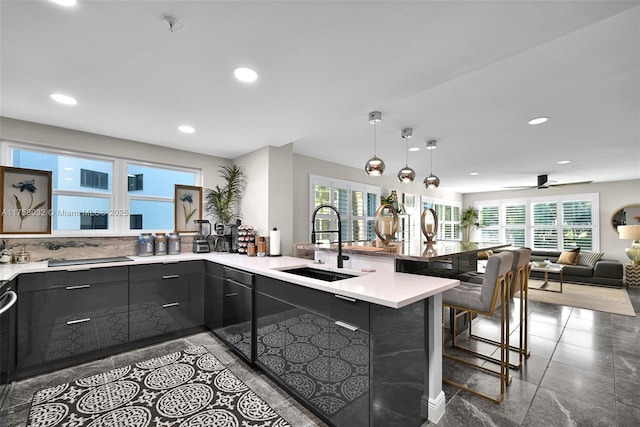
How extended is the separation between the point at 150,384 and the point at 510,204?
1017 centimetres

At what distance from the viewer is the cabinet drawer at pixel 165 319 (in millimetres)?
2781

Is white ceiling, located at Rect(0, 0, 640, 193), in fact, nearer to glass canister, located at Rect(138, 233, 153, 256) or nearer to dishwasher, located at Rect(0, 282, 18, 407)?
glass canister, located at Rect(138, 233, 153, 256)

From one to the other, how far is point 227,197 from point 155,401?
2.56 meters

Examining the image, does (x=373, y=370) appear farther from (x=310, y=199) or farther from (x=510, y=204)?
(x=510, y=204)

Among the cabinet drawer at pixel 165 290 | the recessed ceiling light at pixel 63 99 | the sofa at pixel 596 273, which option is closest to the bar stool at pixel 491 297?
the cabinet drawer at pixel 165 290

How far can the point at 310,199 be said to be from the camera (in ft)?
Result: 15.8

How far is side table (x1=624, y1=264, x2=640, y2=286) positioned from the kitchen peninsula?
7350mm

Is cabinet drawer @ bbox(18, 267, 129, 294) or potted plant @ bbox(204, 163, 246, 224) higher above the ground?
potted plant @ bbox(204, 163, 246, 224)

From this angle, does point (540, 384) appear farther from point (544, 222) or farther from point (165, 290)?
point (544, 222)

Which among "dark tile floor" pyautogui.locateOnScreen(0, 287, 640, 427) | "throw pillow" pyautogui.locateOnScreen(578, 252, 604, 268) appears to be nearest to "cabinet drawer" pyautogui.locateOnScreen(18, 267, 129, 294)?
"dark tile floor" pyautogui.locateOnScreen(0, 287, 640, 427)

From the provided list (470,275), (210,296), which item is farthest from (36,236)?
(470,275)

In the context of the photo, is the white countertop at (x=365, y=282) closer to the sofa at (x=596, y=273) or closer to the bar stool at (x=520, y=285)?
the bar stool at (x=520, y=285)

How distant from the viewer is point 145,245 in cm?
330

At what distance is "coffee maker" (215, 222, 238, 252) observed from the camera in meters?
3.73
